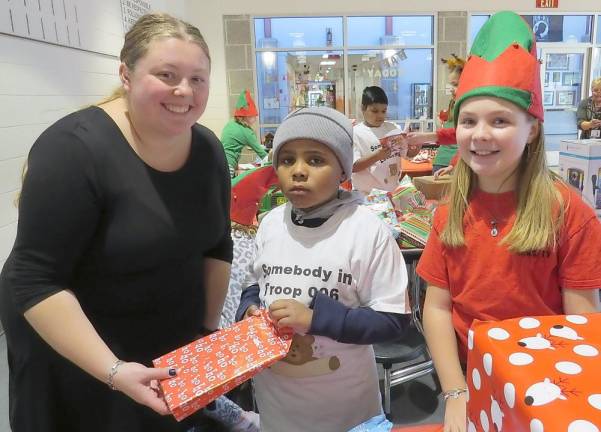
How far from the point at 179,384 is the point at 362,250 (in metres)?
0.53

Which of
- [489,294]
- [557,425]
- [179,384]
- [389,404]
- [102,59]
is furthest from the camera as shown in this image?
[102,59]

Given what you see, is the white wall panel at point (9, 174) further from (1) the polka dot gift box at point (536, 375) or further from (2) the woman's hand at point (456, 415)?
(1) the polka dot gift box at point (536, 375)

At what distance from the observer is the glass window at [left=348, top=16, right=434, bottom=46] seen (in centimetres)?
845

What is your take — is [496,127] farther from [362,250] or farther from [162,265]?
[162,265]

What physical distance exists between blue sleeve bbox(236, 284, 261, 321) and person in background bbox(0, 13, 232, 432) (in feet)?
0.39

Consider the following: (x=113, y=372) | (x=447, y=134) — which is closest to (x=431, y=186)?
(x=447, y=134)

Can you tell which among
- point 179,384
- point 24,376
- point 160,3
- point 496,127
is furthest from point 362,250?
point 160,3

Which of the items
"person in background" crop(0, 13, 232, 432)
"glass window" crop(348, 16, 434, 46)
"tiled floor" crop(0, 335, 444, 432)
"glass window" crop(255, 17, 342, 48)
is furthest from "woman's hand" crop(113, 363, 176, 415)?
"glass window" crop(348, 16, 434, 46)

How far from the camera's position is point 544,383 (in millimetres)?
556

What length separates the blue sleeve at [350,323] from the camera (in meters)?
1.07

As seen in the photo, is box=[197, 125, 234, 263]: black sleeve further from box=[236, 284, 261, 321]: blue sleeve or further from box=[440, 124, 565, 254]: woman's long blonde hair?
box=[440, 124, 565, 254]: woman's long blonde hair

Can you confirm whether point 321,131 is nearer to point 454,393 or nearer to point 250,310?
point 250,310

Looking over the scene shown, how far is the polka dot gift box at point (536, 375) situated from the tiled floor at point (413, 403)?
1751mm

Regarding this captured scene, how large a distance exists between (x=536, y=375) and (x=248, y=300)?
0.83 m
